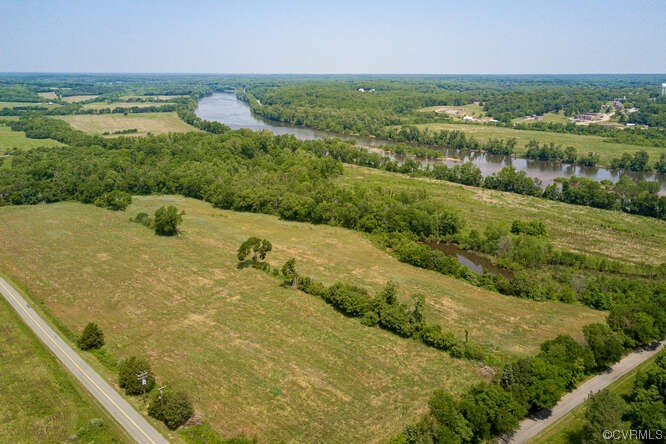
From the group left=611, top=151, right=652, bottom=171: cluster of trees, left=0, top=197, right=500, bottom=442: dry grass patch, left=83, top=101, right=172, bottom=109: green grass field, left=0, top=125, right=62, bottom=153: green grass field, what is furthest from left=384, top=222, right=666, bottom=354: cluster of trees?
left=83, top=101, right=172, bottom=109: green grass field

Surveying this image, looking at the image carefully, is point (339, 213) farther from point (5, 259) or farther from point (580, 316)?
point (5, 259)

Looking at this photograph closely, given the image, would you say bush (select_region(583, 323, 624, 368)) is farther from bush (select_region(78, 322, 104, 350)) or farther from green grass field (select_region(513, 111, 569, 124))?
green grass field (select_region(513, 111, 569, 124))

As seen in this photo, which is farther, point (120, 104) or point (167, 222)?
point (120, 104)

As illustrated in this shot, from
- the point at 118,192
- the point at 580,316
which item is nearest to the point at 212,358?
the point at 580,316

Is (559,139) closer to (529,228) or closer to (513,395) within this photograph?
(529,228)

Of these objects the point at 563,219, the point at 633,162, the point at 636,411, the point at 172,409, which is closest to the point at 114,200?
the point at 172,409

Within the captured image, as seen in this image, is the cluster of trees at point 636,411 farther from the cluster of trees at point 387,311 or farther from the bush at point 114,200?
the bush at point 114,200
